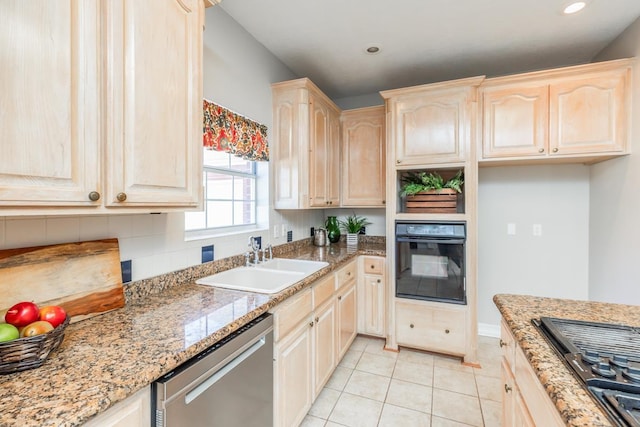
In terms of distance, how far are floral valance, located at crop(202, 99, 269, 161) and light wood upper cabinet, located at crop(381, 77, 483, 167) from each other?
1.18 metres

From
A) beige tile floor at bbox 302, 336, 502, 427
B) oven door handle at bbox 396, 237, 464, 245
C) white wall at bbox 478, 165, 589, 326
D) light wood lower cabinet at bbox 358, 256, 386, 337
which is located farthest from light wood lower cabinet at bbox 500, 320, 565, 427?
white wall at bbox 478, 165, 589, 326

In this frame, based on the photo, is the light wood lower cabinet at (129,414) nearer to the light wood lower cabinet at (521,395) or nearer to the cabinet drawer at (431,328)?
the light wood lower cabinet at (521,395)

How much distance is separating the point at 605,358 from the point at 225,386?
1216 millimetres

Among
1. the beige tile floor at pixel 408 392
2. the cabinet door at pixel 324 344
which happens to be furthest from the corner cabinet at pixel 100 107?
the beige tile floor at pixel 408 392

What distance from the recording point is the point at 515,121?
8.09 ft

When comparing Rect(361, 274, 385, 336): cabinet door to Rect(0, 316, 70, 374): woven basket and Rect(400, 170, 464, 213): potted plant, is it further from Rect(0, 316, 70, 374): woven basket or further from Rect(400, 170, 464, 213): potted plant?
Rect(0, 316, 70, 374): woven basket

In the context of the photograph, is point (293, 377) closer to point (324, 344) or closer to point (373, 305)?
point (324, 344)

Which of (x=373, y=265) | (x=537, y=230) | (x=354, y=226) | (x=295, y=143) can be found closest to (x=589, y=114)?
(x=537, y=230)

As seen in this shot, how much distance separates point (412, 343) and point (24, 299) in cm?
264

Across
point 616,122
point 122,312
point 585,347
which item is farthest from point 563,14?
point 122,312

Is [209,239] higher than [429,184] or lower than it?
lower

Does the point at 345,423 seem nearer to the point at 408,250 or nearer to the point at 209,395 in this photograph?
the point at 209,395

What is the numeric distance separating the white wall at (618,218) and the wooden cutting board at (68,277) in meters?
3.11

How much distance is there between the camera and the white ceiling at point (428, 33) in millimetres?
1976
